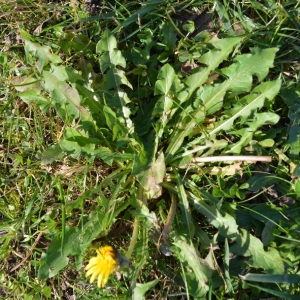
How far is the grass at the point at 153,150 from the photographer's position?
7.23 feet

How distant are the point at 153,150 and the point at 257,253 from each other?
0.73m

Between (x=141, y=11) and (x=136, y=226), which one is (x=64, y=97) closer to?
(x=141, y=11)

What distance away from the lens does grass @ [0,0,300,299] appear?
86.7 inches

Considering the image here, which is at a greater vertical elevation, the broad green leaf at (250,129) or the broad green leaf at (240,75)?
the broad green leaf at (240,75)

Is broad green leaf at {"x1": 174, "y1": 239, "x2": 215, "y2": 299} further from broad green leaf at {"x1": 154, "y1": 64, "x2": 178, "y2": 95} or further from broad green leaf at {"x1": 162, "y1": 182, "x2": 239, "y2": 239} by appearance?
broad green leaf at {"x1": 154, "y1": 64, "x2": 178, "y2": 95}

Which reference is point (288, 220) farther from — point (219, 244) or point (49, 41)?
point (49, 41)

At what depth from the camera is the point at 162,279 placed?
2.38 metres

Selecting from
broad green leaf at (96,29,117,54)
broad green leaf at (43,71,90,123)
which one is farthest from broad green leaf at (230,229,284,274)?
broad green leaf at (96,29,117,54)

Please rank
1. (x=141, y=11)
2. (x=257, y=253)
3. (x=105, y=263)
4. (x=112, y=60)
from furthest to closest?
(x=141, y=11), (x=112, y=60), (x=257, y=253), (x=105, y=263)

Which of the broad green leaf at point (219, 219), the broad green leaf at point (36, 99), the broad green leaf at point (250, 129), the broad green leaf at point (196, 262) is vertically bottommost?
the broad green leaf at point (196, 262)

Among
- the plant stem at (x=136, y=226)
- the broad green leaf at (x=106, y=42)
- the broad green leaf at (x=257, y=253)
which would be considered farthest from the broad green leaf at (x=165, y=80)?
the broad green leaf at (x=257, y=253)

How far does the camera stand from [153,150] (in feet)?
7.50

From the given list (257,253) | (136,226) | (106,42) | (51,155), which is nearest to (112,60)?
(106,42)

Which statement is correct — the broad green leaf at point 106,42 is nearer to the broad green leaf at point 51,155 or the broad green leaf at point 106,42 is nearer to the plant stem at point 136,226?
the broad green leaf at point 51,155
